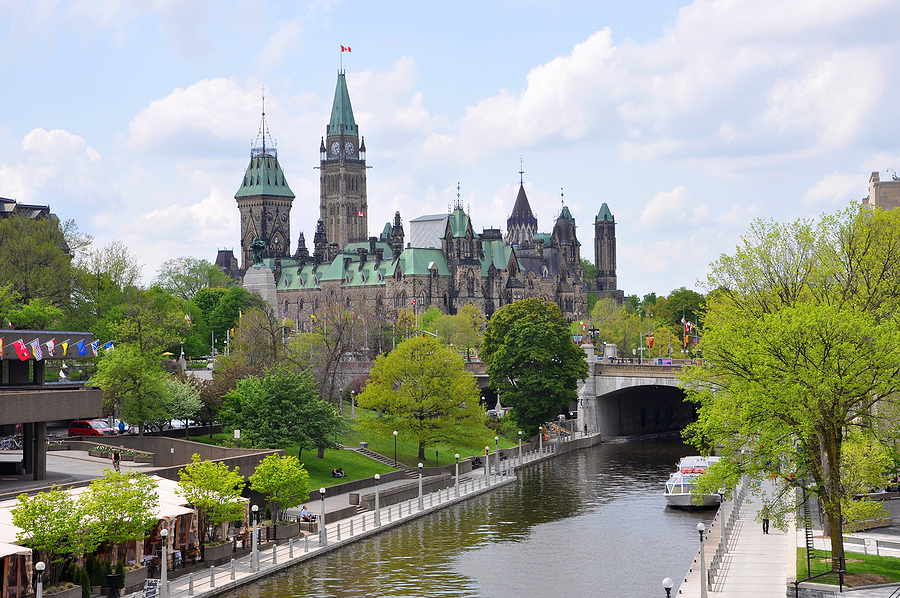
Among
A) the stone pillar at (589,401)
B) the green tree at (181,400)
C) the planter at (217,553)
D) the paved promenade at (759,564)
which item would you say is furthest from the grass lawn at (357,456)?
the paved promenade at (759,564)

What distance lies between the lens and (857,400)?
1425 inches

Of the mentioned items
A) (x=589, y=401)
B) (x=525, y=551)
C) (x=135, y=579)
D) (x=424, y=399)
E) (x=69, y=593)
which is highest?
(x=424, y=399)

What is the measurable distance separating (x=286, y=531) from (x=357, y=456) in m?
24.5

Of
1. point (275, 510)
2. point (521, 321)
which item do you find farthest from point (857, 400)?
point (521, 321)

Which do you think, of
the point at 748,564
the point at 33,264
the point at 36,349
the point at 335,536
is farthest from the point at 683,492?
the point at 33,264

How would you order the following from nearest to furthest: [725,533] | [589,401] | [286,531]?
[725,533], [286,531], [589,401]

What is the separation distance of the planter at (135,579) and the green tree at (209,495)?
394 cm

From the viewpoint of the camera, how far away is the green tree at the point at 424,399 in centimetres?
7288

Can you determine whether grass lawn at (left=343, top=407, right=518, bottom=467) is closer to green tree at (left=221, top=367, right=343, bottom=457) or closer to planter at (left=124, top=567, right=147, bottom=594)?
green tree at (left=221, top=367, right=343, bottom=457)

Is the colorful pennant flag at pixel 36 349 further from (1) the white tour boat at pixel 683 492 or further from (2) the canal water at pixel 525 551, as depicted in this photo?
(1) the white tour boat at pixel 683 492

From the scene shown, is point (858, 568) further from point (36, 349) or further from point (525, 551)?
point (36, 349)

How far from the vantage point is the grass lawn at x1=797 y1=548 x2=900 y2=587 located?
35.5 meters

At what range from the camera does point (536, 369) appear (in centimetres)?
9088

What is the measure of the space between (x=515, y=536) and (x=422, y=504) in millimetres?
7956
